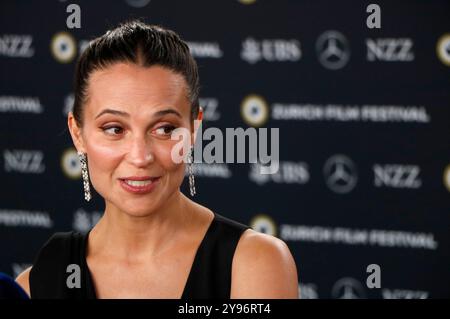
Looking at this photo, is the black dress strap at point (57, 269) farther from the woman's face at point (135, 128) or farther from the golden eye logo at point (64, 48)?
the golden eye logo at point (64, 48)

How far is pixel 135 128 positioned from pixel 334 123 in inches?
69.3

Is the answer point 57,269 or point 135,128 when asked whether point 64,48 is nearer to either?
point 57,269

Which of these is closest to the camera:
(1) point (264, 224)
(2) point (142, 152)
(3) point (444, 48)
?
(2) point (142, 152)

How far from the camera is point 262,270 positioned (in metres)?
1.35

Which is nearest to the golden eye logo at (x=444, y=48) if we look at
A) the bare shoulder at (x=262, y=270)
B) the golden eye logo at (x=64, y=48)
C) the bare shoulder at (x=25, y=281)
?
the golden eye logo at (x=64, y=48)

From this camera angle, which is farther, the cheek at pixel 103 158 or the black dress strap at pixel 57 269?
the black dress strap at pixel 57 269

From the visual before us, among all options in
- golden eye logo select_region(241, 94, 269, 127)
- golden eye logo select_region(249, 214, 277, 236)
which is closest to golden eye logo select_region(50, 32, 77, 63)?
golden eye logo select_region(241, 94, 269, 127)

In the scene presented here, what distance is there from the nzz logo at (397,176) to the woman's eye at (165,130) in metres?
1.76

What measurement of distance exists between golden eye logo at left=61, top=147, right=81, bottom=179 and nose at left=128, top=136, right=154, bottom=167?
6.77 ft

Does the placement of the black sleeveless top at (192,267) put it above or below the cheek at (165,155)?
below

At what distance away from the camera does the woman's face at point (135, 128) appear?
1.30 meters
